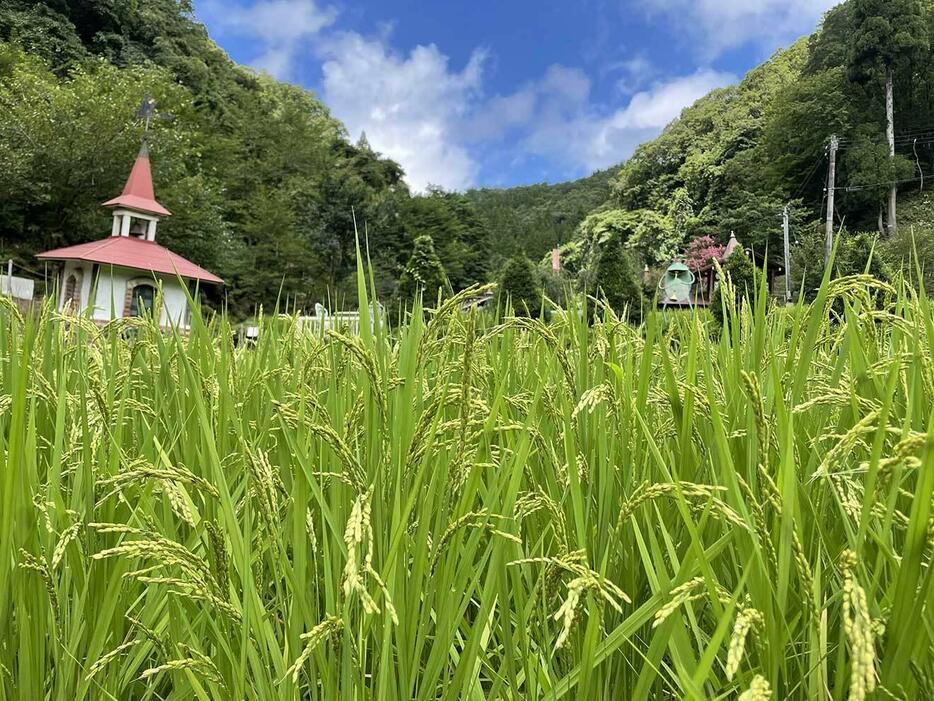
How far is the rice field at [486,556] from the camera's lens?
0.52m

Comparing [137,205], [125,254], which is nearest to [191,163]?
[137,205]

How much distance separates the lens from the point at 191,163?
83.9ft

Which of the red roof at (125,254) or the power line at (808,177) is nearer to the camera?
the red roof at (125,254)

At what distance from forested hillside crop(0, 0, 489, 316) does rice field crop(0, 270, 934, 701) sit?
8411mm

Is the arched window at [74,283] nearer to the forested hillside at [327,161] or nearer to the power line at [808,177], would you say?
the forested hillside at [327,161]

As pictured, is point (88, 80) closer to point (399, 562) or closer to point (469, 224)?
point (399, 562)

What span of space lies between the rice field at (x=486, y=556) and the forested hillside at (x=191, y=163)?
8.41 meters

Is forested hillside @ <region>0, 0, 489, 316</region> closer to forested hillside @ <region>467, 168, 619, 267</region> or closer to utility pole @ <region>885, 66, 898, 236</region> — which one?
forested hillside @ <region>467, 168, 619, 267</region>

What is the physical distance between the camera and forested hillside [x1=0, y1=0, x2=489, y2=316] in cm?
1861

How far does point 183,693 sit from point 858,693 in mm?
688

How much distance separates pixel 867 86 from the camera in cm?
3453

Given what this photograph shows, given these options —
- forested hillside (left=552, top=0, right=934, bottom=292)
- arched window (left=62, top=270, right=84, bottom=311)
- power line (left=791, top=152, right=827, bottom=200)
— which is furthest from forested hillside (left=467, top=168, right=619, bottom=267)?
arched window (left=62, top=270, right=84, bottom=311)

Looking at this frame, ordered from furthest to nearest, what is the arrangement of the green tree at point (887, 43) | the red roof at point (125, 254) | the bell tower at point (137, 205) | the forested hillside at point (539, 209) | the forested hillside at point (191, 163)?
1. the forested hillside at point (539, 209)
2. the green tree at point (887, 43)
3. the forested hillside at point (191, 163)
4. the bell tower at point (137, 205)
5. the red roof at point (125, 254)

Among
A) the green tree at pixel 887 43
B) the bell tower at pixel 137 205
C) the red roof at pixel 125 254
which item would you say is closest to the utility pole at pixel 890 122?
the green tree at pixel 887 43
